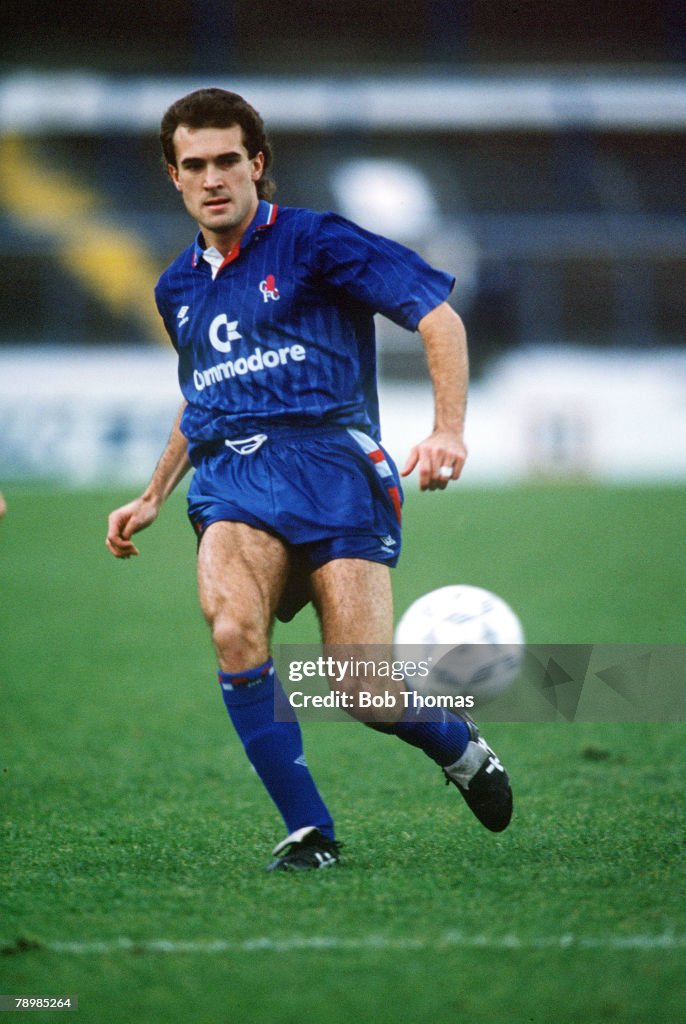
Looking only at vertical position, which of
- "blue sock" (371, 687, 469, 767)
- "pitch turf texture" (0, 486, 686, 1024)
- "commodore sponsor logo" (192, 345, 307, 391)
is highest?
"commodore sponsor logo" (192, 345, 307, 391)

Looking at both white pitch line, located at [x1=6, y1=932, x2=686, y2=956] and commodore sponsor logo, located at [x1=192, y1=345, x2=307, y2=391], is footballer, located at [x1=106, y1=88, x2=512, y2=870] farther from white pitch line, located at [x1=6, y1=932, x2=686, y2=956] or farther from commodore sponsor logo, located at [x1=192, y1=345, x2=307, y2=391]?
white pitch line, located at [x1=6, y1=932, x2=686, y2=956]

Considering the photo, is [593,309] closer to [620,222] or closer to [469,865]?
[620,222]

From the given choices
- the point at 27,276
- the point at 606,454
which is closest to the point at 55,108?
the point at 27,276

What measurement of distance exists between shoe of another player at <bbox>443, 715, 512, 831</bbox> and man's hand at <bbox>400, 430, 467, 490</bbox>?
30.9 inches

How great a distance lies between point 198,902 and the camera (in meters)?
2.93

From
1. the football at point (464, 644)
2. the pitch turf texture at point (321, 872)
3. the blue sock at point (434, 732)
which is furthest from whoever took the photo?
the football at point (464, 644)

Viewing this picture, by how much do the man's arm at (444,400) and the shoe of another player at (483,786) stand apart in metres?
0.75

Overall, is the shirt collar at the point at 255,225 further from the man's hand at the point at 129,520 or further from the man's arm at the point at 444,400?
the man's hand at the point at 129,520

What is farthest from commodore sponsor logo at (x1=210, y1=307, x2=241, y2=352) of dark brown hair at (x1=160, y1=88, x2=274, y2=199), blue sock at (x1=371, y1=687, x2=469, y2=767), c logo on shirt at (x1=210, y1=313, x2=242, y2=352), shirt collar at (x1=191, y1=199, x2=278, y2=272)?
blue sock at (x1=371, y1=687, x2=469, y2=767)

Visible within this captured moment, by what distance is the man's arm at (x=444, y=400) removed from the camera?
3006mm

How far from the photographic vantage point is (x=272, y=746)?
325 centimetres

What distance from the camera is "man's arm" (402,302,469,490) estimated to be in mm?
3006

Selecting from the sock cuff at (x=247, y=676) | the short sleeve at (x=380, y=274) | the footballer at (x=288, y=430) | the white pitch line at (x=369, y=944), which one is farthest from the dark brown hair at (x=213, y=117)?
the white pitch line at (x=369, y=944)

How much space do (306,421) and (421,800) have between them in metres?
1.32
